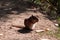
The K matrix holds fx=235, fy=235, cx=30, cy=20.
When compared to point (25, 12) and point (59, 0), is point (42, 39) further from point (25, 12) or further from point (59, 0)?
point (59, 0)

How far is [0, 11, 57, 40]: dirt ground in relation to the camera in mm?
5254

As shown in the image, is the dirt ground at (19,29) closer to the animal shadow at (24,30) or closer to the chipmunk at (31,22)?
the animal shadow at (24,30)

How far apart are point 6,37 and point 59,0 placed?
118 inches

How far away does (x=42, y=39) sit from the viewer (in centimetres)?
521

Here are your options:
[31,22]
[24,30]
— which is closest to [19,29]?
[24,30]

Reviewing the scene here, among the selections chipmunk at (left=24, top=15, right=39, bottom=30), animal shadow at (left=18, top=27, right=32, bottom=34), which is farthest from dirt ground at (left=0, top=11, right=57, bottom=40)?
chipmunk at (left=24, top=15, right=39, bottom=30)

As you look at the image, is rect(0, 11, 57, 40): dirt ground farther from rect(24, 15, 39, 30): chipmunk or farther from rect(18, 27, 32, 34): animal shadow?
rect(24, 15, 39, 30): chipmunk

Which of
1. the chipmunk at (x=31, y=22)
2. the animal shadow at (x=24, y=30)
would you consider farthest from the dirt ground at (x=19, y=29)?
the chipmunk at (x=31, y=22)

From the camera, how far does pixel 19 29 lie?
575cm

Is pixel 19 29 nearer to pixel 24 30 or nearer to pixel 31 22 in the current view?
pixel 24 30

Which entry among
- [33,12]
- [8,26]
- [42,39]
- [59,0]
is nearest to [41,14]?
[33,12]

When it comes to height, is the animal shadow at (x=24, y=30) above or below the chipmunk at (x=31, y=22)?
below

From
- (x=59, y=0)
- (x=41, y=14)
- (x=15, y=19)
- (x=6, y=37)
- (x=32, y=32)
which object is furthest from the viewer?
(x=59, y=0)

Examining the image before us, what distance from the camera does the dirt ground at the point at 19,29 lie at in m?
5.25
